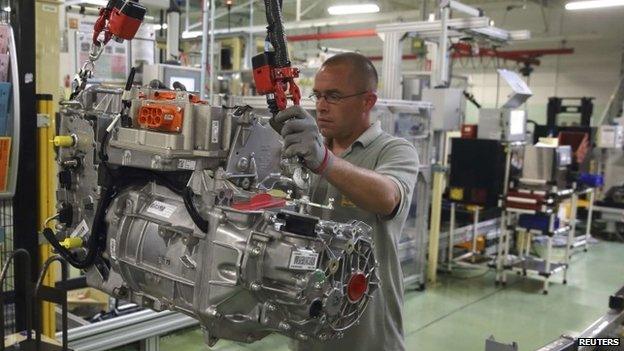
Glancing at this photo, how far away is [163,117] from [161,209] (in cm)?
26

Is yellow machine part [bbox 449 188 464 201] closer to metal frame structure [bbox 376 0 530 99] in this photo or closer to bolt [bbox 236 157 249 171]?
metal frame structure [bbox 376 0 530 99]

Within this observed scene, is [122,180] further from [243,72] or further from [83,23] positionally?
[243,72]

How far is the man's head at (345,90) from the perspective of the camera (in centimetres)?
192

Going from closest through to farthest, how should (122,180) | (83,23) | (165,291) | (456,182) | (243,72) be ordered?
(165,291) < (122,180) < (83,23) < (456,182) < (243,72)

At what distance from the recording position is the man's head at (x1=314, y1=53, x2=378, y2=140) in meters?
1.92

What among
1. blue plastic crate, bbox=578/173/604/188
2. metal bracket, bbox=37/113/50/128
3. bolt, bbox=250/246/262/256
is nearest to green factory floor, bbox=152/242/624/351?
blue plastic crate, bbox=578/173/604/188

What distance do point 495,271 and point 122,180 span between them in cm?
565

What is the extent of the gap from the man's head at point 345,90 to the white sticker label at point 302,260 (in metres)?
0.71

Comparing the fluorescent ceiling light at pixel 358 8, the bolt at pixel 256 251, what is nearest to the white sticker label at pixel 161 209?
the bolt at pixel 256 251

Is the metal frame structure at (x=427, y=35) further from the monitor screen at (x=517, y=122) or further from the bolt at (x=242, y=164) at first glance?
the bolt at (x=242, y=164)

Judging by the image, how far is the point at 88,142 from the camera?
1755 mm

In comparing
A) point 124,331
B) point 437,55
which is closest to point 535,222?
point 437,55

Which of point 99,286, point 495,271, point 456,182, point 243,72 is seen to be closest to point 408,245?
point 456,182

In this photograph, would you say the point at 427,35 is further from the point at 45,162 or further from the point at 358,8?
the point at 45,162
